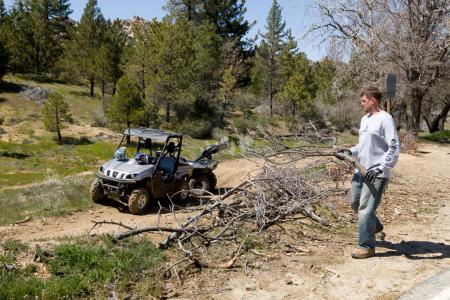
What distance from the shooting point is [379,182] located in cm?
499

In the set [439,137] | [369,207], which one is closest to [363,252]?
[369,207]

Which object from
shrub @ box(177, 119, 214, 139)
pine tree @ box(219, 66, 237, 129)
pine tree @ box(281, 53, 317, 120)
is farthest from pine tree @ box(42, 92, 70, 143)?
pine tree @ box(281, 53, 317, 120)

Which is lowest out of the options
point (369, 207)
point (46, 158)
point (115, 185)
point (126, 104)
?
point (46, 158)

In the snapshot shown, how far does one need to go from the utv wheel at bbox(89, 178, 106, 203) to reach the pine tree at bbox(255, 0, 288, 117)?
3584cm

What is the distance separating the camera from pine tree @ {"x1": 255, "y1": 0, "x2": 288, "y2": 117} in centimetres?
4525

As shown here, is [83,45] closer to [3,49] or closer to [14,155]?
[3,49]

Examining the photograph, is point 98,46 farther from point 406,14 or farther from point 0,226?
point 0,226

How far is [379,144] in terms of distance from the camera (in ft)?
16.5

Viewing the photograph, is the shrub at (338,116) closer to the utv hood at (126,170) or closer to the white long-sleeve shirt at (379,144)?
the utv hood at (126,170)

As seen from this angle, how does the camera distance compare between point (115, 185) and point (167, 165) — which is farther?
point (167, 165)

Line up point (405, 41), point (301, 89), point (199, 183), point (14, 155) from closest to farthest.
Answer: point (199, 183) → point (405, 41) → point (14, 155) → point (301, 89)

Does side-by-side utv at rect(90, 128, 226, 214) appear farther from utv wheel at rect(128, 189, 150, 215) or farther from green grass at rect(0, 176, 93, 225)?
green grass at rect(0, 176, 93, 225)

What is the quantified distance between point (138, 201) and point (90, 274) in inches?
192

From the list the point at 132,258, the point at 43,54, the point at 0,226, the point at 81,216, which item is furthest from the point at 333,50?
the point at 43,54
